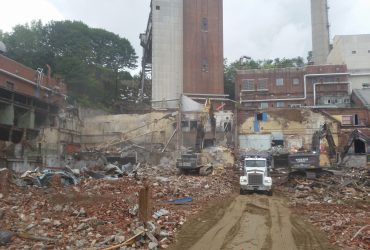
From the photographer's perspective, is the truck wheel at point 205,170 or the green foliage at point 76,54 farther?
the green foliage at point 76,54

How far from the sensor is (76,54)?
63062mm

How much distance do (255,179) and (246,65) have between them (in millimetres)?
57347

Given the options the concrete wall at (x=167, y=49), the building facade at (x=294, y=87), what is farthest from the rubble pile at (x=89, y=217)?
the building facade at (x=294, y=87)

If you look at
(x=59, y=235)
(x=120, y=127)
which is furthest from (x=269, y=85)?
(x=59, y=235)

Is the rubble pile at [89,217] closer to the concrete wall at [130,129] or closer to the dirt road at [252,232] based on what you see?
the dirt road at [252,232]

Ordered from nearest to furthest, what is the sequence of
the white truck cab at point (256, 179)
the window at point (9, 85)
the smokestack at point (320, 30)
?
the white truck cab at point (256, 179)
the window at point (9, 85)
the smokestack at point (320, 30)

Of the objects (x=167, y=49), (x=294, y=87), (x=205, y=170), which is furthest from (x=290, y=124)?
(x=205, y=170)

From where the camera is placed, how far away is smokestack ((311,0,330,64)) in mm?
69438

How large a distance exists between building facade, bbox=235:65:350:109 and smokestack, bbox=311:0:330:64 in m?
13.0

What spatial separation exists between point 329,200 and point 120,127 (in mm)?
31291

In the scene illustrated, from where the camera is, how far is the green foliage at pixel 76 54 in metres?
56.4

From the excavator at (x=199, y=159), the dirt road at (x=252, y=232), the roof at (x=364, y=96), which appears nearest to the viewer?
the dirt road at (x=252, y=232)

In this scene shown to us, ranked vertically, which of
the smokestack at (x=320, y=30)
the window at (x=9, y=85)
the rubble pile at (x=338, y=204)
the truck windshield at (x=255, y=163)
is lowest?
the rubble pile at (x=338, y=204)

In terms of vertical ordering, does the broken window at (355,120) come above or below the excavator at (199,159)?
above
